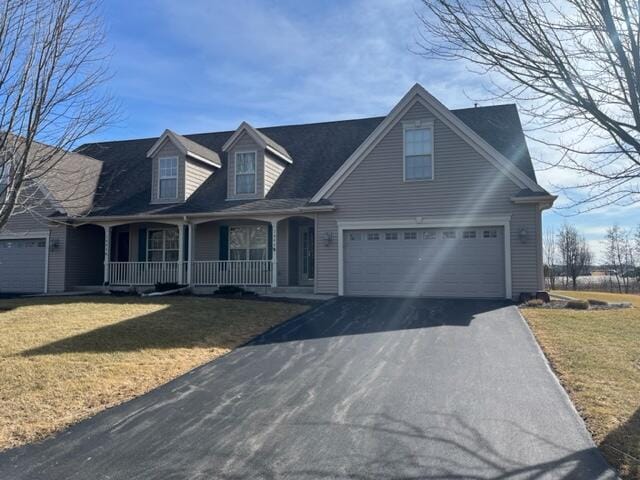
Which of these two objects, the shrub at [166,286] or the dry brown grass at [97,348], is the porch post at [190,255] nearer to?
the shrub at [166,286]

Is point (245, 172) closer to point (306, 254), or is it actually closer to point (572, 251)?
point (306, 254)

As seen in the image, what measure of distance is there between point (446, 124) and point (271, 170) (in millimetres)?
6620

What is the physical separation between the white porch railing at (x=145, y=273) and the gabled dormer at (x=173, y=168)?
2497 mm

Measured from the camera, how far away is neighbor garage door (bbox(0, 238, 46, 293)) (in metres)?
18.2

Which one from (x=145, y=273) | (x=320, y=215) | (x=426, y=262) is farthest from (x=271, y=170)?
(x=426, y=262)

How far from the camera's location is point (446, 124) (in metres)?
14.4

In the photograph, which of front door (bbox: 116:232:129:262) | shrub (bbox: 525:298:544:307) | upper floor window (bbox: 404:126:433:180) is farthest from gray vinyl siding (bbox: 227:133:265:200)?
shrub (bbox: 525:298:544:307)

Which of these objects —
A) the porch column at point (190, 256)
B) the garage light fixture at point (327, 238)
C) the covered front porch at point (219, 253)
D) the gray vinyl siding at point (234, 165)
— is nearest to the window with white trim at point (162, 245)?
the covered front porch at point (219, 253)

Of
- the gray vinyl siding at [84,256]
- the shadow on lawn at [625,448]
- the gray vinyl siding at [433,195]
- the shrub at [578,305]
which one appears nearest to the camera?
the shadow on lawn at [625,448]

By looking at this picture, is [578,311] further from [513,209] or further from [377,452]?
[377,452]

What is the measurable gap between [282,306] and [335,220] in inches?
157

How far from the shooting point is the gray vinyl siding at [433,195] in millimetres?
13422

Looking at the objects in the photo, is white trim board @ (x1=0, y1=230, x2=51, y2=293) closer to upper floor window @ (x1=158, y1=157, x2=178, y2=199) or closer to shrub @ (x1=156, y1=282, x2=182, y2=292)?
upper floor window @ (x1=158, y1=157, x2=178, y2=199)

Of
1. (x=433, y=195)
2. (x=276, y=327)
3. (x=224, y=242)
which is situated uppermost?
(x=433, y=195)
